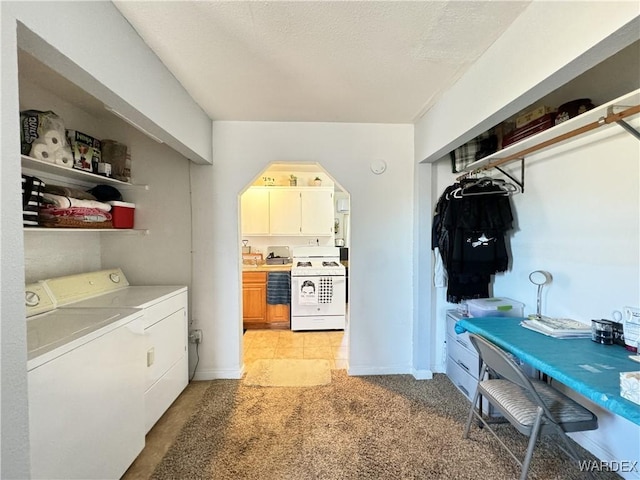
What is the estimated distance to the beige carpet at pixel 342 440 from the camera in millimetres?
1538

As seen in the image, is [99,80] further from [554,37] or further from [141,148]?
[554,37]

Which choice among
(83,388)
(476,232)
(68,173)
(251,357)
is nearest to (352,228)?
(476,232)

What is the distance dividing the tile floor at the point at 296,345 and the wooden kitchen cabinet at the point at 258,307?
0.15m

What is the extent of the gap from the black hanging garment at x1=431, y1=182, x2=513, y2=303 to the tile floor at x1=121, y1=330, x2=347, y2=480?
1.52 meters

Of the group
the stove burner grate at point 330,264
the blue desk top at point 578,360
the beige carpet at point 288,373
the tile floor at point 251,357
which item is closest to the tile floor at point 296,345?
the tile floor at point 251,357

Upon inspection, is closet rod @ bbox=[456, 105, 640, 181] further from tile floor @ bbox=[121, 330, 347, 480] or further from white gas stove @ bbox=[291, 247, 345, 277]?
tile floor @ bbox=[121, 330, 347, 480]

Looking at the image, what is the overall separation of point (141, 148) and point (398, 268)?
2547mm

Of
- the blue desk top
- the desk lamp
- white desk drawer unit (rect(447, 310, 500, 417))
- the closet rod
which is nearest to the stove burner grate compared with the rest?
white desk drawer unit (rect(447, 310, 500, 417))

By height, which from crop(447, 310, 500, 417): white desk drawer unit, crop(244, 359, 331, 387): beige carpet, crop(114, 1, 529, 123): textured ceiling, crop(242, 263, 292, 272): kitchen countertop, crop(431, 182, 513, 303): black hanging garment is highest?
crop(114, 1, 529, 123): textured ceiling

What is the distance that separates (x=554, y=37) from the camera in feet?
3.56

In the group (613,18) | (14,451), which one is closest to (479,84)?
(613,18)

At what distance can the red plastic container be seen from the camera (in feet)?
7.06

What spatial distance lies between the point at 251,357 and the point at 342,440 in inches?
59.3

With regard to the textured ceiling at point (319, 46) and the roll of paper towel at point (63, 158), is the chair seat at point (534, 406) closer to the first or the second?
the textured ceiling at point (319, 46)
